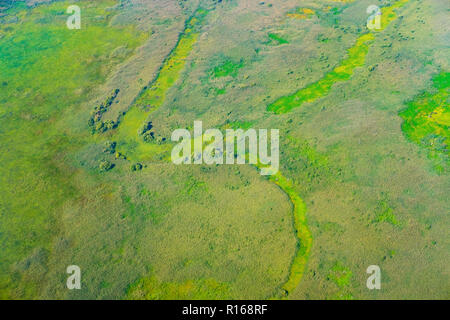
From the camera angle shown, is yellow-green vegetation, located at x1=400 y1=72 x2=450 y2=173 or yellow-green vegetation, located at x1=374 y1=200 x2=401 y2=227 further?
yellow-green vegetation, located at x1=400 y1=72 x2=450 y2=173

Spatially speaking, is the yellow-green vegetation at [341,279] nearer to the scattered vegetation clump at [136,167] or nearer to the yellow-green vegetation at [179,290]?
the yellow-green vegetation at [179,290]

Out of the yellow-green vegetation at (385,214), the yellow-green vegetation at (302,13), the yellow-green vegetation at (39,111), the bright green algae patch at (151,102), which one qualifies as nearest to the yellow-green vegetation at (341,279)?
the yellow-green vegetation at (385,214)

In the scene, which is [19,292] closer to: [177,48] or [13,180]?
[13,180]

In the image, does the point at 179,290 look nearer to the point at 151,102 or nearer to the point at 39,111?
the point at 151,102

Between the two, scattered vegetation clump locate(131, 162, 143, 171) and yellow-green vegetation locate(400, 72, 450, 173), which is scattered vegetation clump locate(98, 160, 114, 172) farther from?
yellow-green vegetation locate(400, 72, 450, 173)

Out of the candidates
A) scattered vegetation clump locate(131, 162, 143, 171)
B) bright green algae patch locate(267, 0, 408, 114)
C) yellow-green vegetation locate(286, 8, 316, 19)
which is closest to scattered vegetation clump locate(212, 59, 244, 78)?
bright green algae patch locate(267, 0, 408, 114)
